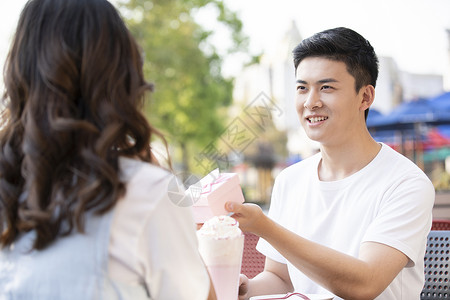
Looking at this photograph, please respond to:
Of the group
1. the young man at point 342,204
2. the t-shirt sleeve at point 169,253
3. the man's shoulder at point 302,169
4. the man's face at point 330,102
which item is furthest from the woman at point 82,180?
the man's shoulder at point 302,169

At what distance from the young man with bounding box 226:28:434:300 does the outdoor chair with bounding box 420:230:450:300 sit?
0.75 ft

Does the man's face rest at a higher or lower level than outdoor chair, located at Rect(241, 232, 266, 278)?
higher

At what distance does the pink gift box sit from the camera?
5.03ft

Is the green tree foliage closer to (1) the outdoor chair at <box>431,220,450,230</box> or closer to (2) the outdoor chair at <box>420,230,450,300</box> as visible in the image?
(1) the outdoor chair at <box>431,220,450,230</box>

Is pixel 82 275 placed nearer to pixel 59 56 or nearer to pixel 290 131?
pixel 59 56

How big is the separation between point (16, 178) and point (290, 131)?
2579 centimetres

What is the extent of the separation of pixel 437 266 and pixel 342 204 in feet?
1.70

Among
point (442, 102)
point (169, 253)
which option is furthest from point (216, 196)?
point (442, 102)

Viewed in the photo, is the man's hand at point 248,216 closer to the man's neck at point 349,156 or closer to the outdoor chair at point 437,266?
the man's neck at point 349,156

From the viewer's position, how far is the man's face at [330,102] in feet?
6.82

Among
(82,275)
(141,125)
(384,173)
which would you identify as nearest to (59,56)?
(141,125)

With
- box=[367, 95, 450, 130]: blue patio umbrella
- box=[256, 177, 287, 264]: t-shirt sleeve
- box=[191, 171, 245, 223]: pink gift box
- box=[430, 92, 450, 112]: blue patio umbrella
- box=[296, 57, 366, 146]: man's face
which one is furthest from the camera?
box=[367, 95, 450, 130]: blue patio umbrella

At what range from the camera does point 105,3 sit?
3.96 feet

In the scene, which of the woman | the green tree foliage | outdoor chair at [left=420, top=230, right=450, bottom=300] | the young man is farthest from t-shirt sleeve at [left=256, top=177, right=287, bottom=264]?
the green tree foliage
